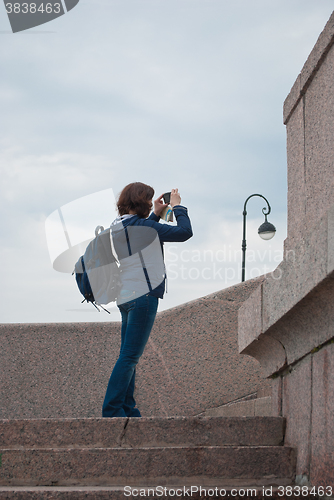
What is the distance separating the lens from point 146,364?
19.1 feet

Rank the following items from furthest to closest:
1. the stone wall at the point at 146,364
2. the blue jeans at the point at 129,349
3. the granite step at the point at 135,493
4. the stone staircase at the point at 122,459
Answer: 1. the stone wall at the point at 146,364
2. the blue jeans at the point at 129,349
3. the stone staircase at the point at 122,459
4. the granite step at the point at 135,493

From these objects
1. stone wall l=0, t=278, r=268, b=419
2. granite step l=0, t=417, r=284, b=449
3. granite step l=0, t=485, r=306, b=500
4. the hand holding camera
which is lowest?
stone wall l=0, t=278, r=268, b=419

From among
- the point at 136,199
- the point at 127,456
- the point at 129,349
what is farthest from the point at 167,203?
the point at 127,456

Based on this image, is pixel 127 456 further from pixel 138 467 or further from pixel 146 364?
pixel 146 364

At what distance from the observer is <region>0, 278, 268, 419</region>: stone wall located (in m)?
5.65

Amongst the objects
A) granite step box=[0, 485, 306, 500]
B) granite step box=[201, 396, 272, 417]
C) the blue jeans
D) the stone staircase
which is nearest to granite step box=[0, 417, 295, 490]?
the stone staircase

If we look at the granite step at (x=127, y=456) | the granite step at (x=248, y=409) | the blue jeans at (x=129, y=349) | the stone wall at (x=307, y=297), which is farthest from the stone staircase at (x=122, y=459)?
the granite step at (x=248, y=409)

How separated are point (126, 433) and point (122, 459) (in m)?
0.26

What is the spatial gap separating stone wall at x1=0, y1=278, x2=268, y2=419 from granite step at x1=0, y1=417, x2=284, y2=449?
8.25 ft

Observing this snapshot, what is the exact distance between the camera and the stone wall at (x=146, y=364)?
5648mm

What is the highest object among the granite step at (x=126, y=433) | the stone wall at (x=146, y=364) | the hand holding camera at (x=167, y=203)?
the hand holding camera at (x=167, y=203)

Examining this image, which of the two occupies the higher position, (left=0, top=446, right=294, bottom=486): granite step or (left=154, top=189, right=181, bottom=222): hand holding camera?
(left=154, top=189, right=181, bottom=222): hand holding camera

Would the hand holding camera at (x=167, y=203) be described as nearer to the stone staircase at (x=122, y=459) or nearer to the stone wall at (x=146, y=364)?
the stone staircase at (x=122, y=459)

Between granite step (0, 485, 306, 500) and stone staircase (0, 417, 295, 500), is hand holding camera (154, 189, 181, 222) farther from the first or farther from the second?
granite step (0, 485, 306, 500)
